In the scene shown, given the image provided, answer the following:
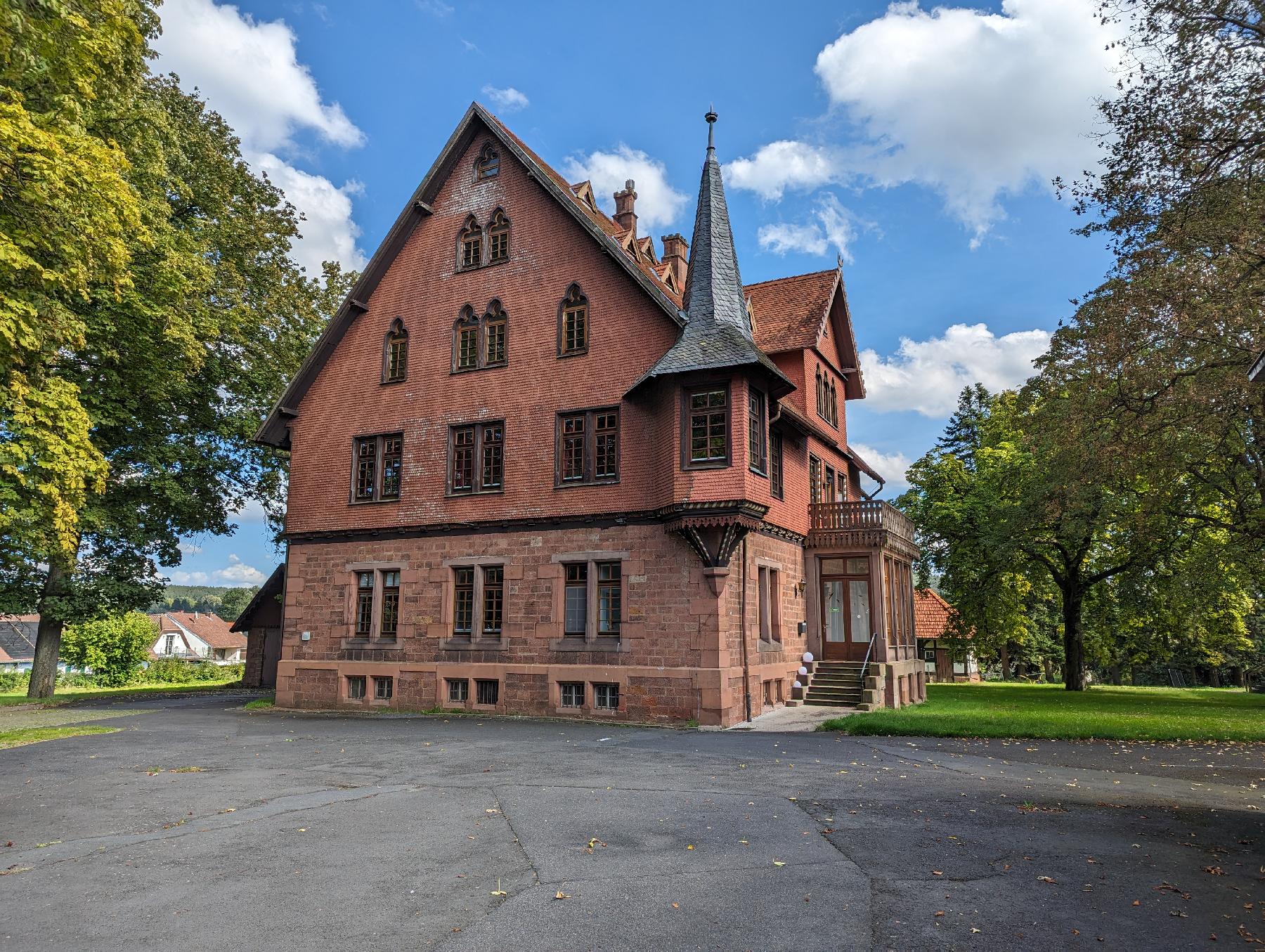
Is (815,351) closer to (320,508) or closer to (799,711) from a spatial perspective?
(799,711)

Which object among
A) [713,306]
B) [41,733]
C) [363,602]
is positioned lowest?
[41,733]

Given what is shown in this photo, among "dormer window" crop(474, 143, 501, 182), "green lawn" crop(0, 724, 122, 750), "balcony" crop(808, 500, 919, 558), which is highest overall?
"dormer window" crop(474, 143, 501, 182)

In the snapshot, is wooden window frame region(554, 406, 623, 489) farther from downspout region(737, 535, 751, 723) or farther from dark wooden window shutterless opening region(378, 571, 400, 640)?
dark wooden window shutterless opening region(378, 571, 400, 640)

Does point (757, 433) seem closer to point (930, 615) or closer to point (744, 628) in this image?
point (744, 628)

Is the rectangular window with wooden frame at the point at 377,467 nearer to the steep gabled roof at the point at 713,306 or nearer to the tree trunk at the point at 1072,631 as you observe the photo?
the steep gabled roof at the point at 713,306

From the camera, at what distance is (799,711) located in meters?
20.8

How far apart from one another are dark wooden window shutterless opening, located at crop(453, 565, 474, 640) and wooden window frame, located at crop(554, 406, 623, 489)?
11.4 ft

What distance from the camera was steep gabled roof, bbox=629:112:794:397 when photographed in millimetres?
18781

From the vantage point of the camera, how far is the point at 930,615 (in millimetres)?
47156

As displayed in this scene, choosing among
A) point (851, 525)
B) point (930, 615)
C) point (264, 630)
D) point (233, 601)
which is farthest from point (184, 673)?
point (233, 601)

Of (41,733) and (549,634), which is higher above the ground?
(549,634)

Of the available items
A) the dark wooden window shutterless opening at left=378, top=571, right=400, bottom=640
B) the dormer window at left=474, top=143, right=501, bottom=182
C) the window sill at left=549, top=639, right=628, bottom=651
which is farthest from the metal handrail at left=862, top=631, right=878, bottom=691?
the dormer window at left=474, top=143, right=501, bottom=182

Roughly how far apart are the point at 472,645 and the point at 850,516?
433 inches

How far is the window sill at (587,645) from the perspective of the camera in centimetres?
1952
